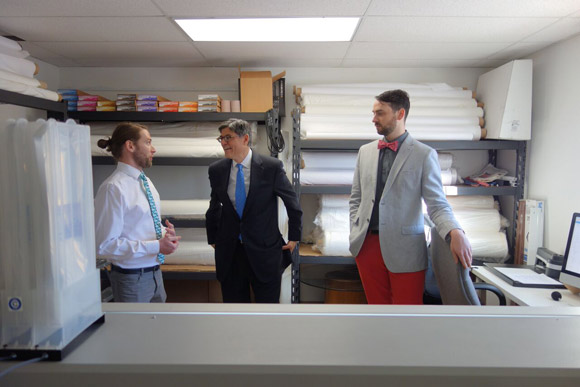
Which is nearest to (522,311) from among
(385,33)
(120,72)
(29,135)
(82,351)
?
(82,351)

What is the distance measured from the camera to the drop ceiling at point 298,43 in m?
1.99

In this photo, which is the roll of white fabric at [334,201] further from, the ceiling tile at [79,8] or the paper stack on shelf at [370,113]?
the ceiling tile at [79,8]

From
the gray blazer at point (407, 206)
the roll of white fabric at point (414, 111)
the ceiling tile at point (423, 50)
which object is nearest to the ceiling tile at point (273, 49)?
the ceiling tile at point (423, 50)

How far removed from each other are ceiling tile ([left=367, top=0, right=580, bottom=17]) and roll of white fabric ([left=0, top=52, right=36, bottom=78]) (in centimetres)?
216

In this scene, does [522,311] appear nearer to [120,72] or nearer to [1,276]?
[1,276]

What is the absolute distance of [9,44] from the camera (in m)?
2.40

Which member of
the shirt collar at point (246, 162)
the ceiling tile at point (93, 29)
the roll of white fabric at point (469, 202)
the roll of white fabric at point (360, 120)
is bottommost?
the roll of white fabric at point (469, 202)

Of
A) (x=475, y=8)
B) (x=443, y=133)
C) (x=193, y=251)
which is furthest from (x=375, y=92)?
(x=193, y=251)

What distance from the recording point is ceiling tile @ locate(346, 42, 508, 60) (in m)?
2.68

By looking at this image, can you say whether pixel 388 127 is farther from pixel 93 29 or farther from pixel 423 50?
pixel 93 29

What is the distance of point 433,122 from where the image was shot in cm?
294

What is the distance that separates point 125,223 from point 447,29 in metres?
2.15

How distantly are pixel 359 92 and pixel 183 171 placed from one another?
5.51 feet

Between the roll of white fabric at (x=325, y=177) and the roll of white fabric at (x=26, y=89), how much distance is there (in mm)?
1849
